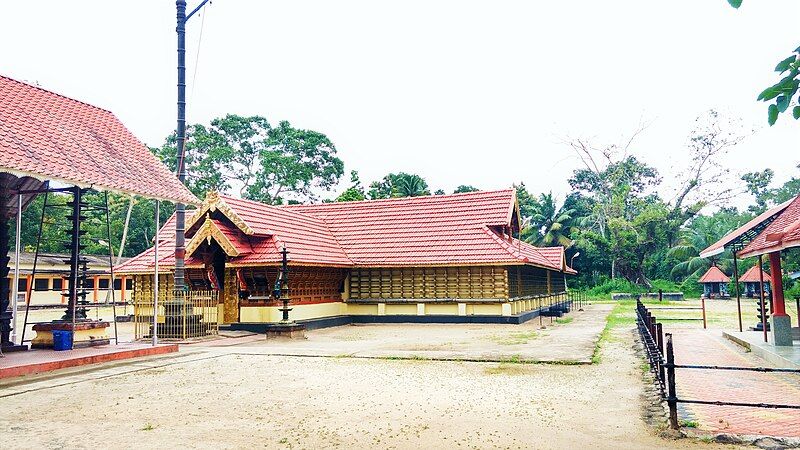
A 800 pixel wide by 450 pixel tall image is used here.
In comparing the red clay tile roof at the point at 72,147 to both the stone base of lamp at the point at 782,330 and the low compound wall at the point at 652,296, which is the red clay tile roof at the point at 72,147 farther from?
the low compound wall at the point at 652,296

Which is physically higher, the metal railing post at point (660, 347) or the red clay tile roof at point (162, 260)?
the red clay tile roof at point (162, 260)

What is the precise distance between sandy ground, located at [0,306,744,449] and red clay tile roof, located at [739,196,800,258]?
3.02 m

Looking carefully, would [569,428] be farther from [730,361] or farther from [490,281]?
[490,281]

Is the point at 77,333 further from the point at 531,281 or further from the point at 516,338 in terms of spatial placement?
the point at 531,281

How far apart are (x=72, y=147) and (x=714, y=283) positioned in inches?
1656

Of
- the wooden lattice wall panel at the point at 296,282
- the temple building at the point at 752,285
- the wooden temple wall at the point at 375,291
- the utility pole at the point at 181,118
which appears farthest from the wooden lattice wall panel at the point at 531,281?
the temple building at the point at 752,285

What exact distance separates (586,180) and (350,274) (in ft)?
132

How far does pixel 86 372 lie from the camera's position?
33.6 feet

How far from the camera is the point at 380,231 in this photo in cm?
2361

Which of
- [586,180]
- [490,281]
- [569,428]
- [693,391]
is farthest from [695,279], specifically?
[569,428]

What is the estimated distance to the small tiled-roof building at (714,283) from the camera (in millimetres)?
39188

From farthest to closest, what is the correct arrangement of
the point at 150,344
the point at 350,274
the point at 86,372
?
the point at 350,274 → the point at 150,344 → the point at 86,372

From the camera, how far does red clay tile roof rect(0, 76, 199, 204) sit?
10.2 m

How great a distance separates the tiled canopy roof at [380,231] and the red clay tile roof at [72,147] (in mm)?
4072
